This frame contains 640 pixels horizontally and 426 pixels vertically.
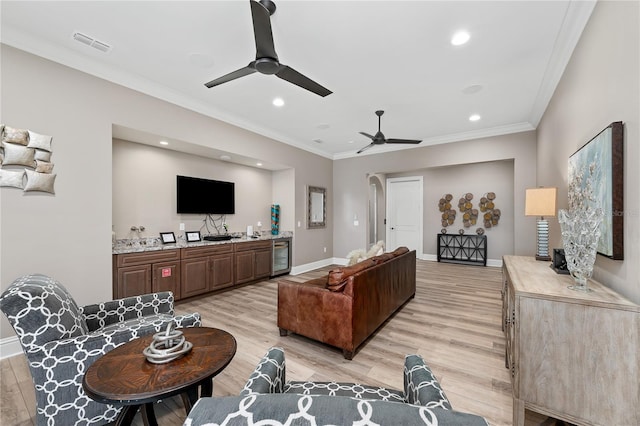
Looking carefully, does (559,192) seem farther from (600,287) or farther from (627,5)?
(627,5)

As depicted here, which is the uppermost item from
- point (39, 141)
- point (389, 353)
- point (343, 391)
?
point (39, 141)

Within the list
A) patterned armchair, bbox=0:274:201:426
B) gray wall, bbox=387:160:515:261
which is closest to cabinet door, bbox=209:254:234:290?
patterned armchair, bbox=0:274:201:426

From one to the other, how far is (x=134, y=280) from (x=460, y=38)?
4.49 m

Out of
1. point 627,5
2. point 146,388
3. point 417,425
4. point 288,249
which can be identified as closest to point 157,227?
point 288,249

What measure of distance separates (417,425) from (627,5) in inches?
95.6

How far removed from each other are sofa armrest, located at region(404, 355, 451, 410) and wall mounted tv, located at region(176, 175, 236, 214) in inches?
165

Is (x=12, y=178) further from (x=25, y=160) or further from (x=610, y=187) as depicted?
(x=610, y=187)

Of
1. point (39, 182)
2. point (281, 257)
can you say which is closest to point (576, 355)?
A: point (39, 182)

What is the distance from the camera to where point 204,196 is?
468 centimetres

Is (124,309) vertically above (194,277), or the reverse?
(124,309)

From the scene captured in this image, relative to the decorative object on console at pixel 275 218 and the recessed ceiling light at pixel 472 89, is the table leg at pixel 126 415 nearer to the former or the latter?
the recessed ceiling light at pixel 472 89

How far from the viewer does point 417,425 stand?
55 cm

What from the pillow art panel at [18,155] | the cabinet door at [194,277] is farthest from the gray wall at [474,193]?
the pillow art panel at [18,155]

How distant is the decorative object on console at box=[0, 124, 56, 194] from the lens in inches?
94.1
